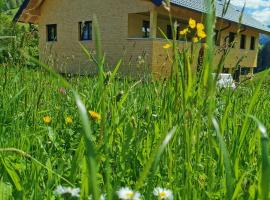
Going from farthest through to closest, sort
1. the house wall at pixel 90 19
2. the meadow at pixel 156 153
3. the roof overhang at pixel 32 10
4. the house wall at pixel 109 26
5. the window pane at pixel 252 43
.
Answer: the window pane at pixel 252 43 → the roof overhang at pixel 32 10 → the house wall at pixel 90 19 → the house wall at pixel 109 26 → the meadow at pixel 156 153

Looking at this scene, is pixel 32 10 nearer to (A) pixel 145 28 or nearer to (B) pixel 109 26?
(B) pixel 109 26

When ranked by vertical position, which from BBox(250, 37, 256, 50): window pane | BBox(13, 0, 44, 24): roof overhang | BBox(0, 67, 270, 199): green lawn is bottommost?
BBox(0, 67, 270, 199): green lawn

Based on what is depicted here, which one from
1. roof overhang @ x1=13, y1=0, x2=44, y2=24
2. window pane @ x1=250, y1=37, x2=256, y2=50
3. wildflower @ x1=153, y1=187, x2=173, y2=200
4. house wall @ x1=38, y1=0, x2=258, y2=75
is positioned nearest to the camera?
wildflower @ x1=153, y1=187, x2=173, y2=200

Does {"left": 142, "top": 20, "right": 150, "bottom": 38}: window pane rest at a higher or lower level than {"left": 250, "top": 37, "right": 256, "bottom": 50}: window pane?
higher

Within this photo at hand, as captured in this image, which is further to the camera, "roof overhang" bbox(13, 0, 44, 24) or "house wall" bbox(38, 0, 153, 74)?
"roof overhang" bbox(13, 0, 44, 24)

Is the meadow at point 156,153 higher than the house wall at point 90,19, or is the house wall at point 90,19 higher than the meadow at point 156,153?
the house wall at point 90,19

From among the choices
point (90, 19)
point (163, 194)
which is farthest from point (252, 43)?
point (163, 194)

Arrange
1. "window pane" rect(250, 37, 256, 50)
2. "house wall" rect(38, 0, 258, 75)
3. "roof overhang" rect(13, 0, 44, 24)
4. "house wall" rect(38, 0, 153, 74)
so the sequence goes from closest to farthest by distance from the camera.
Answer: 1. "house wall" rect(38, 0, 258, 75)
2. "house wall" rect(38, 0, 153, 74)
3. "roof overhang" rect(13, 0, 44, 24)
4. "window pane" rect(250, 37, 256, 50)

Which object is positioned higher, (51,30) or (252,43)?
(51,30)

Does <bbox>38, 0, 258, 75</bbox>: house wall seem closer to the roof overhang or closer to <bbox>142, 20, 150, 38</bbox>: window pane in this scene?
<bbox>142, 20, 150, 38</bbox>: window pane

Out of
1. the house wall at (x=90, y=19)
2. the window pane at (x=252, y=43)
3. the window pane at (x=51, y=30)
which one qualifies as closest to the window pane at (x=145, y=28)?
the house wall at (x=90, y=19)

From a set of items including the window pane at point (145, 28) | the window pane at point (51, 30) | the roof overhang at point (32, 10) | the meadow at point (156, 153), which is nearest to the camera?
the meadow at point (156, 153)

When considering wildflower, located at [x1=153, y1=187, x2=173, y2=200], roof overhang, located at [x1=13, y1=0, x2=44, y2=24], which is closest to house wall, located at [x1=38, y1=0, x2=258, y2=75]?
roof overhang, located at [x1=13, y1=0, x2=44, y2=24]

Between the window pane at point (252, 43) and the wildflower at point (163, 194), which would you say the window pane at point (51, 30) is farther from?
the wildflower at point (163, 194)
